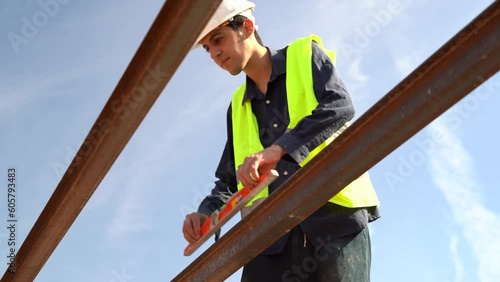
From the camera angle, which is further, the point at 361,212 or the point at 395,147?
the point at 361,212

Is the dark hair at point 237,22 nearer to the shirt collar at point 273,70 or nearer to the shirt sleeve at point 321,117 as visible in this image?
the shirt collar at point 273,70

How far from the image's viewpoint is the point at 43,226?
304cm

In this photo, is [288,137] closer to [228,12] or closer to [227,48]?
[227,48]

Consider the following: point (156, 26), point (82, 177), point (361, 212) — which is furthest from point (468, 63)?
point (82, 177)

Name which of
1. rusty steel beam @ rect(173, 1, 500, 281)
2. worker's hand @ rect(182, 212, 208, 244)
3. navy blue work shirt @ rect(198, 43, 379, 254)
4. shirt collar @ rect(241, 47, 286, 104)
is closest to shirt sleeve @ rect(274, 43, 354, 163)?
navy blue work shirt @ rect(198, 43, 379, 254)

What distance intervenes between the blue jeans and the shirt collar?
0.73m

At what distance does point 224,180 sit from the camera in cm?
363

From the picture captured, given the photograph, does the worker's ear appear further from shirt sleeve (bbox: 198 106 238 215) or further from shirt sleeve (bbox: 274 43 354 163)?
shirt sleeve (bbox: 198 106 238 215)

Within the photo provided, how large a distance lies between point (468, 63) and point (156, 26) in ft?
2.94

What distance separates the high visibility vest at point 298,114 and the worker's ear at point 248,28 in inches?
7.7

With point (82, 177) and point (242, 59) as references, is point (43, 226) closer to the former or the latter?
point (82, 177)

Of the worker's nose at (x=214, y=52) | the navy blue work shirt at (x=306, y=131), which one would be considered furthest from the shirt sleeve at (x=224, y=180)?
the worker's nose at (x=214, y=52)

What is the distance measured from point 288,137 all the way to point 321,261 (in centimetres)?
52

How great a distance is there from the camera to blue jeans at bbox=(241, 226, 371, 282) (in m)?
3.01
